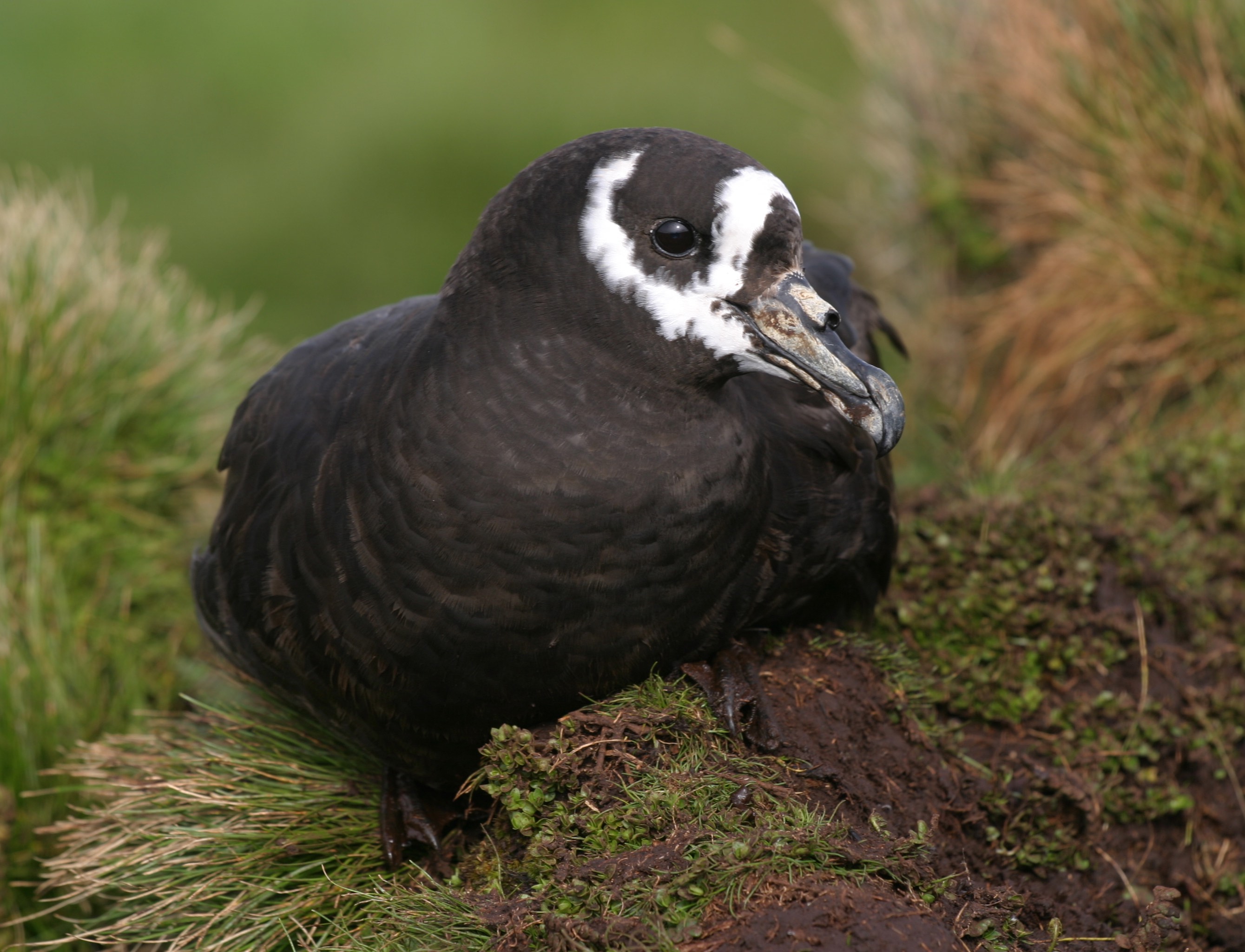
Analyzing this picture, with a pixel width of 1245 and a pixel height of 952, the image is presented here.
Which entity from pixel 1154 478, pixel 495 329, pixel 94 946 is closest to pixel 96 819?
pixel 94 946

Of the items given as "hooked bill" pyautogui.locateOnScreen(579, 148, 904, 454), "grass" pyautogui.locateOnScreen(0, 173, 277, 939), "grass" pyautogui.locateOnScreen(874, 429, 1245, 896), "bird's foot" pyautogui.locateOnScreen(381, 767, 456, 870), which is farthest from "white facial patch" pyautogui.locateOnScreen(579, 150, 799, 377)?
"grass" pyautogui.locateOnScreen(0, 173, 277, 939)

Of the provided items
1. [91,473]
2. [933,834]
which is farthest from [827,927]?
[91,473]

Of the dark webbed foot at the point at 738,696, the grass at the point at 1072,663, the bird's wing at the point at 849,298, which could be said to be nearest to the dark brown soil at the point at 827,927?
the dark webbed foot at the point at 738,696

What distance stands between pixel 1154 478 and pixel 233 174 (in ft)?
23.3

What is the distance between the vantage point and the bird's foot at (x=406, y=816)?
323 centimetres

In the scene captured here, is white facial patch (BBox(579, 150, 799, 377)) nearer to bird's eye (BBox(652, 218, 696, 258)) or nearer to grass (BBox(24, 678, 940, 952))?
bird's eye (BBox(652, 218, 696, 258))

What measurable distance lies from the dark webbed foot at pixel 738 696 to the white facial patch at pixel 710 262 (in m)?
0.72

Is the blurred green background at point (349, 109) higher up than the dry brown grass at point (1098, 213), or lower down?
higher up

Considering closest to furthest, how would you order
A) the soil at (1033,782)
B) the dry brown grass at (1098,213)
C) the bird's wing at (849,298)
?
1. the soil at (1033,782)
2. the bird's wing at (849,298)
3. the dry brown grass at (1098,213)

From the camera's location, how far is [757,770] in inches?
112

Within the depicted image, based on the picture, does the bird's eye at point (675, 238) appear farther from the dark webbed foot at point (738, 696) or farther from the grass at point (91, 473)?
the grass at point (91, 473)

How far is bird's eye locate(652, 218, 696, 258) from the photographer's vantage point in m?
2.65

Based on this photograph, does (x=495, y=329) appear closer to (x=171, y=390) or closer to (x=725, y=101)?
(x=171, y=390)

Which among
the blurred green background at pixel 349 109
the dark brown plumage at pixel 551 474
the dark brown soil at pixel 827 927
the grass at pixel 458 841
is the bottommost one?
the dark brown soil at pixel 827 927
